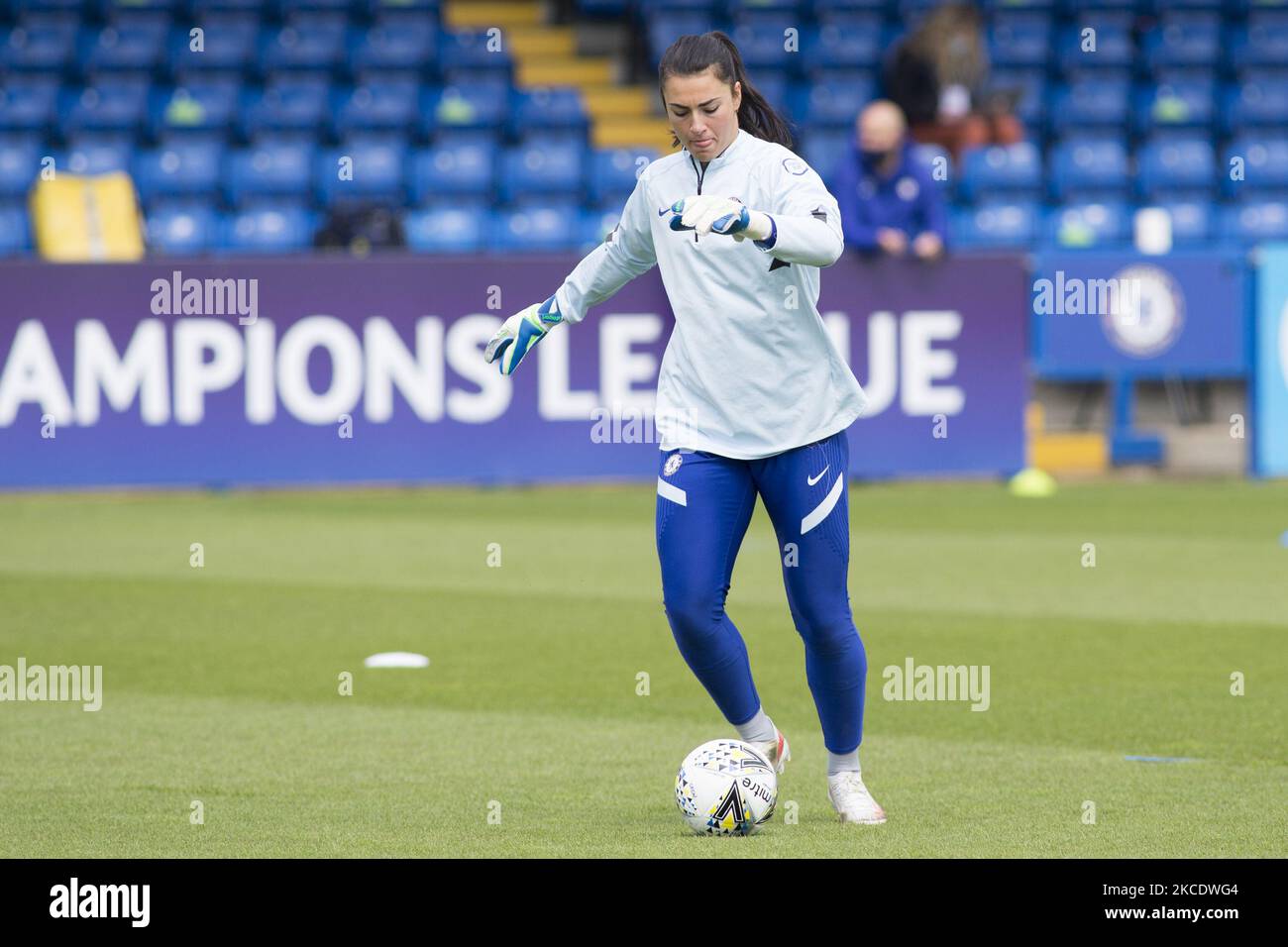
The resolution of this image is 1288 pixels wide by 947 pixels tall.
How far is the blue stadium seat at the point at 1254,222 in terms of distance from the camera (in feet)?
74.6

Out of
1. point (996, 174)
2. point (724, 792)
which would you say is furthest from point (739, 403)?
point (996, 174)

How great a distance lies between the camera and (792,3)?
25.2 metres

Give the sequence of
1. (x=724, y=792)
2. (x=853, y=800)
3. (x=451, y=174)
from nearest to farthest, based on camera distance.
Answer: (x=724, y=792) < (x=853, y=800) < (x=451, y=174)

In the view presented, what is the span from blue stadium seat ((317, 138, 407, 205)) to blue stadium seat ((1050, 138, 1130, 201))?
6824 millimetres

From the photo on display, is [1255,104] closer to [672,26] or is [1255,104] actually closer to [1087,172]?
[1087,172]

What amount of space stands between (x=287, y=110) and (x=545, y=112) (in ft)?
8.94

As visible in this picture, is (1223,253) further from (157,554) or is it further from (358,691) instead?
(358,691)

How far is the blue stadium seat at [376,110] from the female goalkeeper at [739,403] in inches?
678

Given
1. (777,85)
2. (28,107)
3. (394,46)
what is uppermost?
(394,46)

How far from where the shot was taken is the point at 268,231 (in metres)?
21.4

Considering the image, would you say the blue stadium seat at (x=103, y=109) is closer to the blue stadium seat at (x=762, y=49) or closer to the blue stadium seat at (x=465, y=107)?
the blue stadium seat at (x=465, y=107)

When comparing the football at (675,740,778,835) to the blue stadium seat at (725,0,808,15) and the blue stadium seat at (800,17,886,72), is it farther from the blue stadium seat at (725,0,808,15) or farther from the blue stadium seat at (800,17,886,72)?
the blue stadium seat at (725,0,808,15)

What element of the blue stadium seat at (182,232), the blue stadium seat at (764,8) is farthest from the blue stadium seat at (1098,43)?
the blue stadium seat at (182,232)
